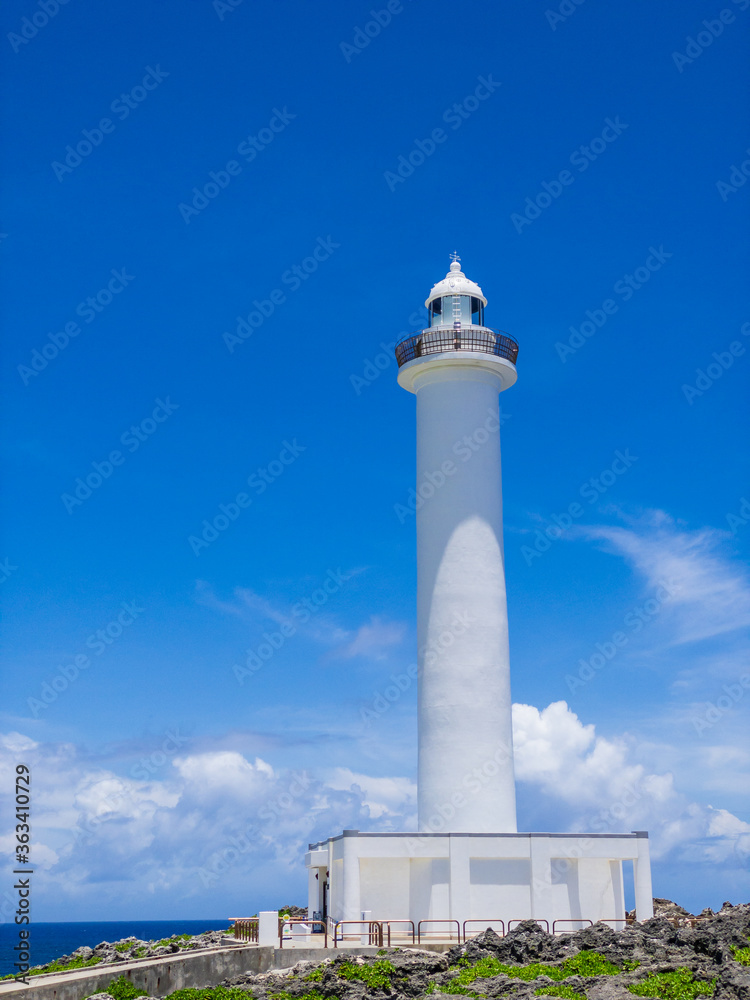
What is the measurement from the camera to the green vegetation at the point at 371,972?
2101 cm

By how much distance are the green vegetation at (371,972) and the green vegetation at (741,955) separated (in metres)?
6.55

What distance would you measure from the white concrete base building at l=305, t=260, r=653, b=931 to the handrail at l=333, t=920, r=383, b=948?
56cm

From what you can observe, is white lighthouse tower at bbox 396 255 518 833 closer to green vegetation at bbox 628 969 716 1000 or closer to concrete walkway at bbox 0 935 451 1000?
concrete walkway at bbox 0 935 451 1000

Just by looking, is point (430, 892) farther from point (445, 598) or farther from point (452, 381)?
point (452, 381)

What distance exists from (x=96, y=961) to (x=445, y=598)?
45.0 ft

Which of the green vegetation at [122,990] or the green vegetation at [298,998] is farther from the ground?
the green vegetation at [122,990]

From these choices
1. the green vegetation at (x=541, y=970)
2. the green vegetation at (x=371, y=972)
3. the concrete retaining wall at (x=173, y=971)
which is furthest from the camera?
the green vegetation at (x=371, y=972)

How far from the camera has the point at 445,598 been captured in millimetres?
32656

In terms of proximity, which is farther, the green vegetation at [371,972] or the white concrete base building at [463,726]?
the white concrete base building at [463,726]

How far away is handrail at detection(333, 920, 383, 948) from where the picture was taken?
26.3 meters

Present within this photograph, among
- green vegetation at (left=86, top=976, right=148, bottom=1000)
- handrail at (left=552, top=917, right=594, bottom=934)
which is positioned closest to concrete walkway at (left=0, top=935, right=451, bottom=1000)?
green vegetation at (left=86, top=976, right=148, bottom=1000)

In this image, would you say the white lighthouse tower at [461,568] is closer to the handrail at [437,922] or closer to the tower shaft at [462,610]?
the tower shaft at [462,610]

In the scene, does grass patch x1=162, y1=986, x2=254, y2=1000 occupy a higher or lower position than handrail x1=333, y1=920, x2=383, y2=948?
lower

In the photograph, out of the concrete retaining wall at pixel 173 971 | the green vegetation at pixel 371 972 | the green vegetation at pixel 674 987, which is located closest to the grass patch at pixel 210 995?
the concrete retaining wall at pixel 173 971
